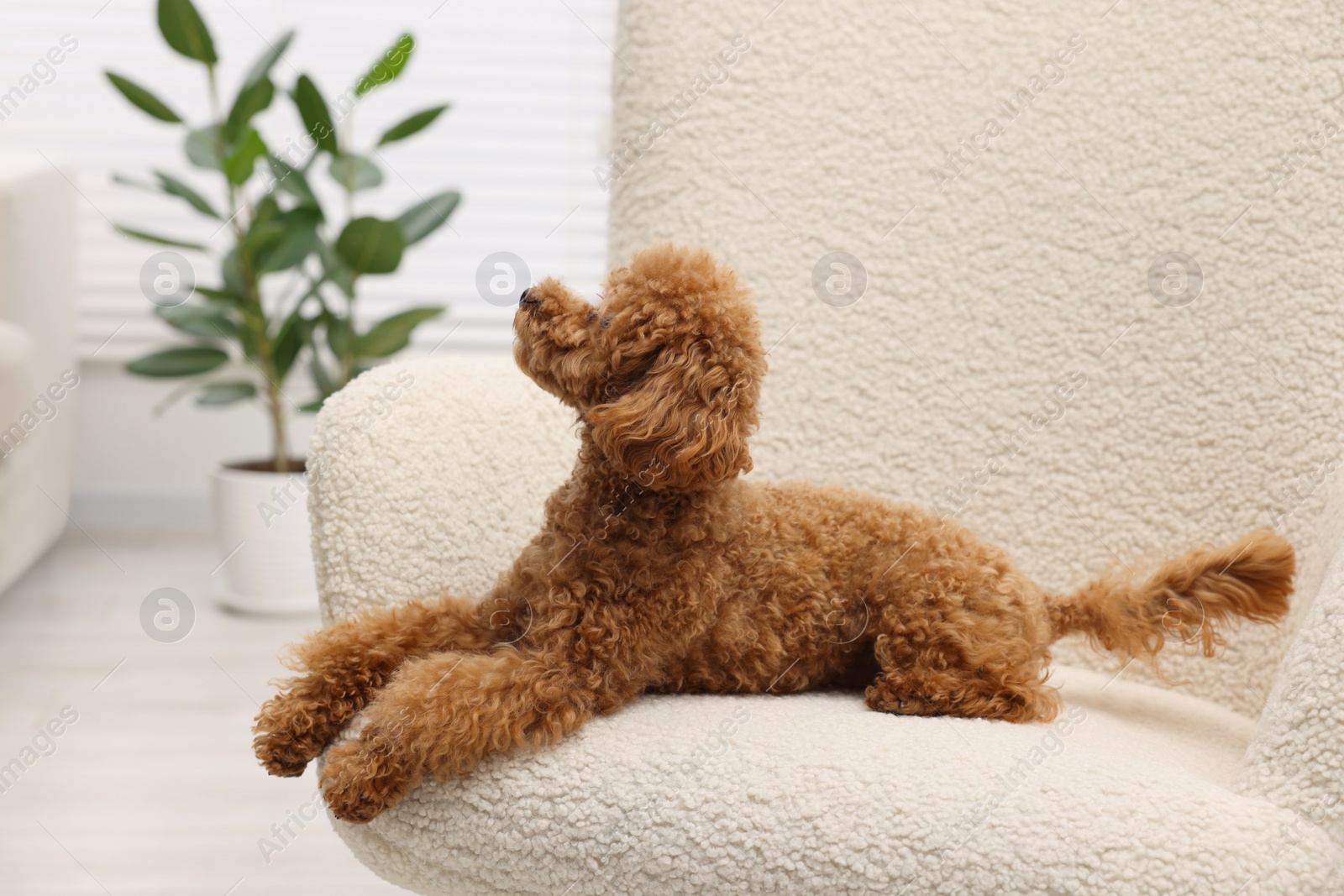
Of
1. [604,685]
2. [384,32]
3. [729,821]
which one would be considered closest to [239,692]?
[604,685]

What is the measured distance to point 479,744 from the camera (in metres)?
0.82

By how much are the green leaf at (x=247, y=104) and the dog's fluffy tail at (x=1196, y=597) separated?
1.85 meters

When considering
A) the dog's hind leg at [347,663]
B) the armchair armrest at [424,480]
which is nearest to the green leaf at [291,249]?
the armchair armrest at [424,480]

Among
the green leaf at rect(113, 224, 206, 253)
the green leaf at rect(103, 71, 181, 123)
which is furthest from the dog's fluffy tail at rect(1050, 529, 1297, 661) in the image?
the green leaf at rect(103, 71, 181, 123)

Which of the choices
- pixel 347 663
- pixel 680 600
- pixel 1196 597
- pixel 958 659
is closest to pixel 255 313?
pixel 347 663

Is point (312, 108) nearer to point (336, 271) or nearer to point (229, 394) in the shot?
point (336, 271)

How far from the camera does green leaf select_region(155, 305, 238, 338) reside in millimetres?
2296

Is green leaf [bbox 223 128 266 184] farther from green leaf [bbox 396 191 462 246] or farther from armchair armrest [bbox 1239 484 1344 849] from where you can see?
armchair armrest [bbox 1239 484 1344 849]

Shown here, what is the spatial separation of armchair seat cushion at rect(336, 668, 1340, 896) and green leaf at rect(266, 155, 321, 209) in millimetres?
1673

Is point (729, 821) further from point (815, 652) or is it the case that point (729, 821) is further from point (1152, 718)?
point (1152, 718)

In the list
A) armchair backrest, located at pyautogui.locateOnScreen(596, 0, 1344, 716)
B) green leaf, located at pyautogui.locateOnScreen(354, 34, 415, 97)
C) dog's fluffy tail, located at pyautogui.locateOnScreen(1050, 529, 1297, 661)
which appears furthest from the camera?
green leaf, located at pyautogui.locateOnScreen(354, 34, 415, 97)

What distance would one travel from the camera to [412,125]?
7.30ft

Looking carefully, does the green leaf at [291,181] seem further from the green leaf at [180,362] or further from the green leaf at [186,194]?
the green leaf at [180,362]

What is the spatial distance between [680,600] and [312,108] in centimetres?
160
